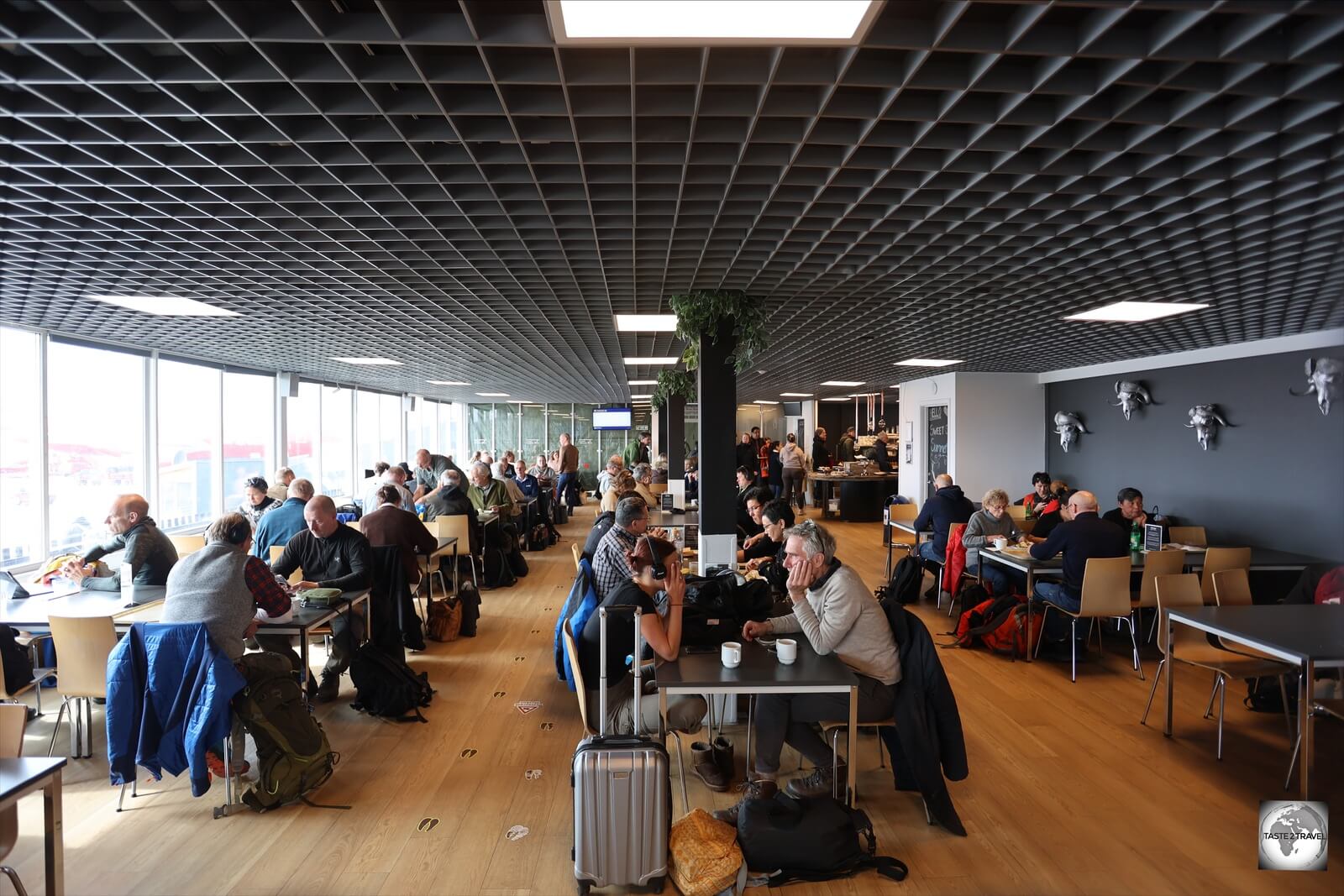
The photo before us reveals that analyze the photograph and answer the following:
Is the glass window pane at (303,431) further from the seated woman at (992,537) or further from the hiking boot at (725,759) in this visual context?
the hiking boot at (725,759)

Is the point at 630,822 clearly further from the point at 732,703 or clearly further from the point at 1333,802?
the point at 1333,802

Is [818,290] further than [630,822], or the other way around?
A: [818,290]

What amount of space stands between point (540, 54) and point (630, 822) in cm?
273

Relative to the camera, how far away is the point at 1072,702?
4859 mm

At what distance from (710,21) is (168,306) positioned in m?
6.20

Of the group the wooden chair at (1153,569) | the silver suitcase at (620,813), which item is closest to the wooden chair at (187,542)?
the silver suitcase at (620,813)

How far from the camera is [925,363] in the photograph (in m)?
10.8

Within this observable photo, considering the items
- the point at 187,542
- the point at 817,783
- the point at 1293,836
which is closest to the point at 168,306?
the point at 187,542

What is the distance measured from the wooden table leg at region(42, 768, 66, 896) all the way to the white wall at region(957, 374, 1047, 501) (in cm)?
1231

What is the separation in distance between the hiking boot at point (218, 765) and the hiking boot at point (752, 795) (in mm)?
2407

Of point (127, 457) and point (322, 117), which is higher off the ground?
point (322, 117)

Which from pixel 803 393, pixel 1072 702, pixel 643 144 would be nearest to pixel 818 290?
pixel 643 144

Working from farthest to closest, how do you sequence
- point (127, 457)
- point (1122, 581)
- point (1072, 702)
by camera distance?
point (127, 457) → point (1122, 581) → point (1072, 702)

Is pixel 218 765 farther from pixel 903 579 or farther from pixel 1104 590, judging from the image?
pixel 1104 590
